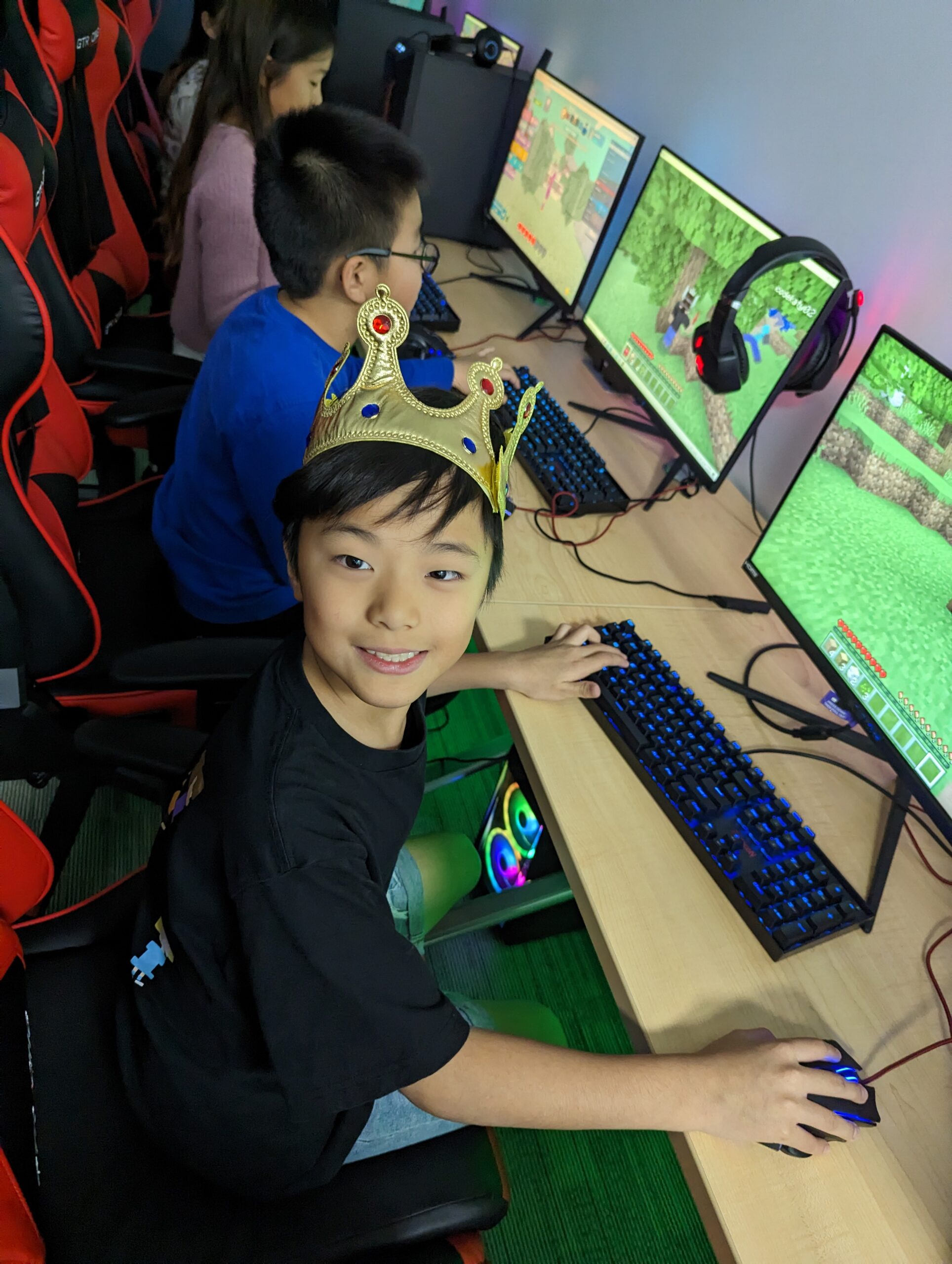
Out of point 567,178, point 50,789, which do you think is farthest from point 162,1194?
point 567,178

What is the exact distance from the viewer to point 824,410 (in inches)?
52.6

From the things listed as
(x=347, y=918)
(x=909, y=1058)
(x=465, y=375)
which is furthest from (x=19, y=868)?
(x=465, y=375)

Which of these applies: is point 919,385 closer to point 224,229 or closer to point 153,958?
point 153,958

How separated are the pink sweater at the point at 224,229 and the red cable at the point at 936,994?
4.96 feet

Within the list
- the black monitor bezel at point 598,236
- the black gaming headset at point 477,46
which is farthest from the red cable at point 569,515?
the black gaming headset at point 477,46

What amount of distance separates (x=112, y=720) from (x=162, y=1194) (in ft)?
1.59

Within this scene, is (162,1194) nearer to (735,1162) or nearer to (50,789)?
(735,1162)

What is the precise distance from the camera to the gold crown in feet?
2.34

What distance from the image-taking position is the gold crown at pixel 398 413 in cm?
71

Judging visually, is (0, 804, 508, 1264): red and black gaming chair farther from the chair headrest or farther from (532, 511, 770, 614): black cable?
(532, 511, 770, 614): black cable

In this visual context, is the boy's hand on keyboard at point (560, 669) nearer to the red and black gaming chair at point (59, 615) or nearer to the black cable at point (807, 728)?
the black cable at point (807, 728)

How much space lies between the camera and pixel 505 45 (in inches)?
89.9

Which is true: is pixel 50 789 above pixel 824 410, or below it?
below

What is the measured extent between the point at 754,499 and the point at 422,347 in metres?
0.72
